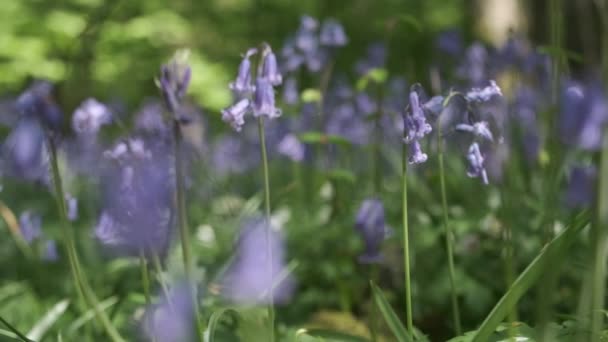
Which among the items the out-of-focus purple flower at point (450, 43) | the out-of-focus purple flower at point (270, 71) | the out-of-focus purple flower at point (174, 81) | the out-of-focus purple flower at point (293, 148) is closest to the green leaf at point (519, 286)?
the out-of-focus purple flower at point (270, 71)

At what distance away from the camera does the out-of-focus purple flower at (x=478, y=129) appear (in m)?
1.72

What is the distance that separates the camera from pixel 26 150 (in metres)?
2.12

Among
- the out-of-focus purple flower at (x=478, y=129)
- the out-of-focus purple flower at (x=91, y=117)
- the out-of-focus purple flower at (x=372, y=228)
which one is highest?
the out-of-focus purple flower at (x=91, y=117)

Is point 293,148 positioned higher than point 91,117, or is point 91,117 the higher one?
point 91,117

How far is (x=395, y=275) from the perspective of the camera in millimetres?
2852

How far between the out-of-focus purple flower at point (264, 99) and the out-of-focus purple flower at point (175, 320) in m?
0.45

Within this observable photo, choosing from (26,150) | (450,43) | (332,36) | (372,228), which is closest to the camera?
(26,150)

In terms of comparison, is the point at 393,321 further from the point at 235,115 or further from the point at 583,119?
the point at 583,119

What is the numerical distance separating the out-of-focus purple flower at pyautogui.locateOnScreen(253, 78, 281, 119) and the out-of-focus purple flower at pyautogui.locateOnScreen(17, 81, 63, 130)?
513 millimetres

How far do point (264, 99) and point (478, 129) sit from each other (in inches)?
20.8

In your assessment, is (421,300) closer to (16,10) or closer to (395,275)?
(395,275)

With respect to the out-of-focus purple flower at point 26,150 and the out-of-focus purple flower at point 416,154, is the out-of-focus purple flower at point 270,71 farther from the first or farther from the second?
the out-of-focus purple flower at point 26,150

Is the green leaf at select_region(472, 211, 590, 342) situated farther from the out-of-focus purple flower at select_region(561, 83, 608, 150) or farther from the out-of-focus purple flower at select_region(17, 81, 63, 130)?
the out-of-focus purple flower at select_region(17, 81, 63, 130)

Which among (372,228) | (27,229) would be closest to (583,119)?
(372,228)
